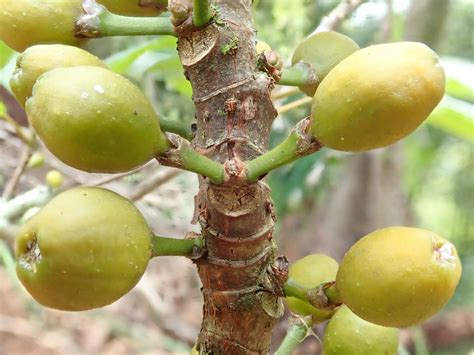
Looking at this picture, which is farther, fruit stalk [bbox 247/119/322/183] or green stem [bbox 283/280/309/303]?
green stem [bbox 283/280/309/303]

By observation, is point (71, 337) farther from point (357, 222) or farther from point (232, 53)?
point (232, 53)

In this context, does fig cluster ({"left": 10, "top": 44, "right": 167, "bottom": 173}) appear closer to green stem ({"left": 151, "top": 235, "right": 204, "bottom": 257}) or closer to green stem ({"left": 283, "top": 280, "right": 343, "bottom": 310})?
green stem ({"left": 151, "top": 235, "right": 204, "bottom": 257})

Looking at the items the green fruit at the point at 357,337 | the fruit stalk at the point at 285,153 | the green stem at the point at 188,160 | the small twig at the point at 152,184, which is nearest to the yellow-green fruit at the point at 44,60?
the green stem at the point at 188,160

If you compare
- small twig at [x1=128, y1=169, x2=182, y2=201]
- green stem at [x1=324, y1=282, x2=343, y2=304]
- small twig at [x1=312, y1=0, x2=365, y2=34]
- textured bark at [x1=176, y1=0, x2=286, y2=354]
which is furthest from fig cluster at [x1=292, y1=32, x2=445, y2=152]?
small twig at [x1=128, y1=169, x2=182, y2=201]

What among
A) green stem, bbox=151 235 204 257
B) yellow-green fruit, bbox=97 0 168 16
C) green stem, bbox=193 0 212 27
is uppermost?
green stem, bbox=193 0 212 27

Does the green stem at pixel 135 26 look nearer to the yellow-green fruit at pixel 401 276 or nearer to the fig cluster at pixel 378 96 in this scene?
the fig cluster at pixel 378 96

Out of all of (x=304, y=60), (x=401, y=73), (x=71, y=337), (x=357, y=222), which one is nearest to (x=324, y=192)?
(x=357, y=222)
